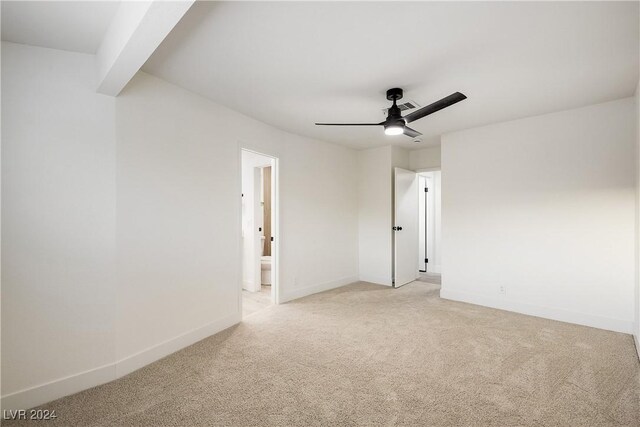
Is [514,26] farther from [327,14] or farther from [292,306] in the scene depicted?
[292,306]

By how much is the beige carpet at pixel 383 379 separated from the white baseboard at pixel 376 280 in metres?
1.76

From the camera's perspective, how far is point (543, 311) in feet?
12.2

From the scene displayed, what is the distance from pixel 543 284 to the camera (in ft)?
12.3

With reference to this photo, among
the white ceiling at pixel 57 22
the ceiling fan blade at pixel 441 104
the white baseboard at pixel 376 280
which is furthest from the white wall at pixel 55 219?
the white baseboard at pixel 376 280

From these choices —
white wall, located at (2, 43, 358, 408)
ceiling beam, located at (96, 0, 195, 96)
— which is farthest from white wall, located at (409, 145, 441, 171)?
ceiling beam, located at (96, 0, 195, 96)

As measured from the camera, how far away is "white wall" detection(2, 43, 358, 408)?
199cm

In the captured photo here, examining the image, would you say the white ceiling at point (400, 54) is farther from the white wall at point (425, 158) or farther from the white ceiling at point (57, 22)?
the white wall at point (425, 158)

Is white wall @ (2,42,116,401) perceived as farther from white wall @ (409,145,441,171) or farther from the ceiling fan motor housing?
white wall @ (409,145,441,171)

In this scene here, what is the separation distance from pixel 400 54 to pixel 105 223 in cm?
263

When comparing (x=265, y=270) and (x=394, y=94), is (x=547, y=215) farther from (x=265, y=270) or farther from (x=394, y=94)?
(x=265, y=270)

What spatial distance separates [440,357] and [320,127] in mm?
3125

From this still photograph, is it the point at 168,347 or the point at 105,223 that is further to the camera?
the point at 168,347

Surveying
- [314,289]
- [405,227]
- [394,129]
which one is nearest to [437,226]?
[405,227]

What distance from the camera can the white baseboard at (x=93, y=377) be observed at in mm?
1972
